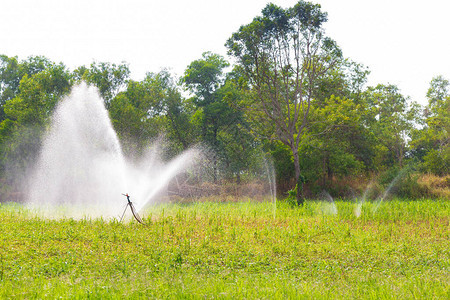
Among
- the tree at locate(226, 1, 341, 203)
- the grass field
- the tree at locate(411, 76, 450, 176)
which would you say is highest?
the tree at locate(226, 1, 341, 203)

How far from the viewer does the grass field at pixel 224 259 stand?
19.2 feet

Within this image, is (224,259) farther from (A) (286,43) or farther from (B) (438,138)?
(B) (438,138)

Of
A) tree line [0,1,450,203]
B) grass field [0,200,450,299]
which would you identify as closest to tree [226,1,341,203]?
tree line [0,1,450,203]

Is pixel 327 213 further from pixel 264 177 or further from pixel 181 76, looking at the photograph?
pixel 181 76

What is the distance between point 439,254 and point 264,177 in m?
20.8

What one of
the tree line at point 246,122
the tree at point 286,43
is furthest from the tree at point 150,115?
the tree at point 286,43

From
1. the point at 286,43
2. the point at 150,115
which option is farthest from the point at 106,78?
the point at 286,43

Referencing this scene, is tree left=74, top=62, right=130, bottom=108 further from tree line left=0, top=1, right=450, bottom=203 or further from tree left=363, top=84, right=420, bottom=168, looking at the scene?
tree left=363, top=84, right=420, bottom=168

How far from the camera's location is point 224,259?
318 inches

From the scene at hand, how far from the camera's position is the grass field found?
5.86 meters

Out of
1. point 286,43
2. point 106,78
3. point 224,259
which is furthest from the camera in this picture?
point 106,78

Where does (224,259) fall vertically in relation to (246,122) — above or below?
below

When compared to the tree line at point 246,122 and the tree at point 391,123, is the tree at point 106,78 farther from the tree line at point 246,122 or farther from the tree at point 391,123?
the tree at point 391,123

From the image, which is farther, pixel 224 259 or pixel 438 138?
pixel 438 138
